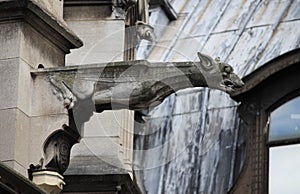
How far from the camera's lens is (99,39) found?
2369 centimetres

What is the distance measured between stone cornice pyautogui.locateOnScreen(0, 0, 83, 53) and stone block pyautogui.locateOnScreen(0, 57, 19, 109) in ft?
1.47

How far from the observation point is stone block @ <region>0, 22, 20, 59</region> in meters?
18.4

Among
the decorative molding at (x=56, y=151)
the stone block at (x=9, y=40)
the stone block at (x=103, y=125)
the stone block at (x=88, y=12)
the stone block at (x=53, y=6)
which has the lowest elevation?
the decorative molding at (x=56, y=151)

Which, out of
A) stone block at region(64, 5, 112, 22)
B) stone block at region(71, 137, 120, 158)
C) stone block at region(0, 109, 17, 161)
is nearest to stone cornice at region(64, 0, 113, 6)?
stone block at region(64, 5, 112, 22)

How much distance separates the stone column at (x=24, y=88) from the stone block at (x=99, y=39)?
4.68 m

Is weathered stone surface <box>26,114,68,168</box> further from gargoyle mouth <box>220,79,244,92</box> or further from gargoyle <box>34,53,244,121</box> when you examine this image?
gargoyle mouth <box>220,79,244,92</box>

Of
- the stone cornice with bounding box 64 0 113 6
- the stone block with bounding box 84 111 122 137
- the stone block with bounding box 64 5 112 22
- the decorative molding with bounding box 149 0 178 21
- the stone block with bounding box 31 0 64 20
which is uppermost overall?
the decorative molding with bounding box 149 0 178 21

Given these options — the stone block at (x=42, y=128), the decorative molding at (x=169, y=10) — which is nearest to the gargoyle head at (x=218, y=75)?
the stone block at (x=42, y=128)

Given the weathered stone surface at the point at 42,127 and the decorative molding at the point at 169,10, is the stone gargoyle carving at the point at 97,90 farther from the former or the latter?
the decorative molding at the point at 169,10

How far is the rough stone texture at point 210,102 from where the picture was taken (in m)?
30.5

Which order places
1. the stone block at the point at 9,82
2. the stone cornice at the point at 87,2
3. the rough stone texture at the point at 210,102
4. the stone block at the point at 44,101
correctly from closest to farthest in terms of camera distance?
the stone block at the point at 9,82
the stone block at the point at 44,101
the stone cornice at the point at 87,2
the rough stone texture at the point at 210,102

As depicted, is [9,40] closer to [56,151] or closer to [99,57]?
[56,151]

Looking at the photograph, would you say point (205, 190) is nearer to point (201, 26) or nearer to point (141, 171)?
point (141, 171)

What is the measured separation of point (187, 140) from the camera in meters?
31.0
